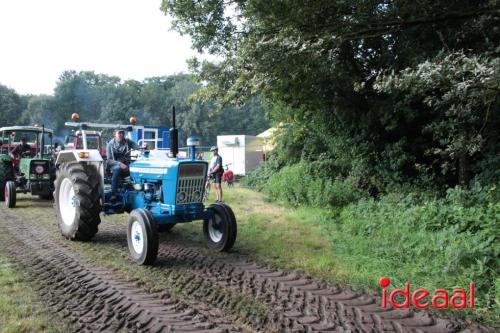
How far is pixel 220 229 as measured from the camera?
6.12 meters

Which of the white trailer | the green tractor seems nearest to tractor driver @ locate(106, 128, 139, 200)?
the green tractor

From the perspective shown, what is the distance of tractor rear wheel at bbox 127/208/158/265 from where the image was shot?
16.9 ft

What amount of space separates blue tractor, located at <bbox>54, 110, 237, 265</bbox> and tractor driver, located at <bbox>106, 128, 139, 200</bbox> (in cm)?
14

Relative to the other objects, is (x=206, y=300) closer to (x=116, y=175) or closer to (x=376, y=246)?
(x=376, y=246)

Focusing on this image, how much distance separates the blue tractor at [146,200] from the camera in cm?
553

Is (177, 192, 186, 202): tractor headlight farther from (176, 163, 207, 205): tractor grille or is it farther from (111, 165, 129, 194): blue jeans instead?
(111, 165, 129, 194): blue jeans

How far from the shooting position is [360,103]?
31.9 ft

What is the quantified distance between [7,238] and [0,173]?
5143 mm

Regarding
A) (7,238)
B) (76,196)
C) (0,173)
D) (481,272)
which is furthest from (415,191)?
(0,173)

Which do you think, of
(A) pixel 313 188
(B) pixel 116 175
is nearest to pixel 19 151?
(B) pixel 116 175

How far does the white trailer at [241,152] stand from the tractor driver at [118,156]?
1504 centimetres

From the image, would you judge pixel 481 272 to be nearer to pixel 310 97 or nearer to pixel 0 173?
pixel 310 97

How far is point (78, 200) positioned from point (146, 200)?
1.04 m

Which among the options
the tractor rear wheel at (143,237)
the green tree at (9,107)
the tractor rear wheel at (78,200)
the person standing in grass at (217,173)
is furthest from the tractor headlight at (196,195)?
the green tree at (9,107)
